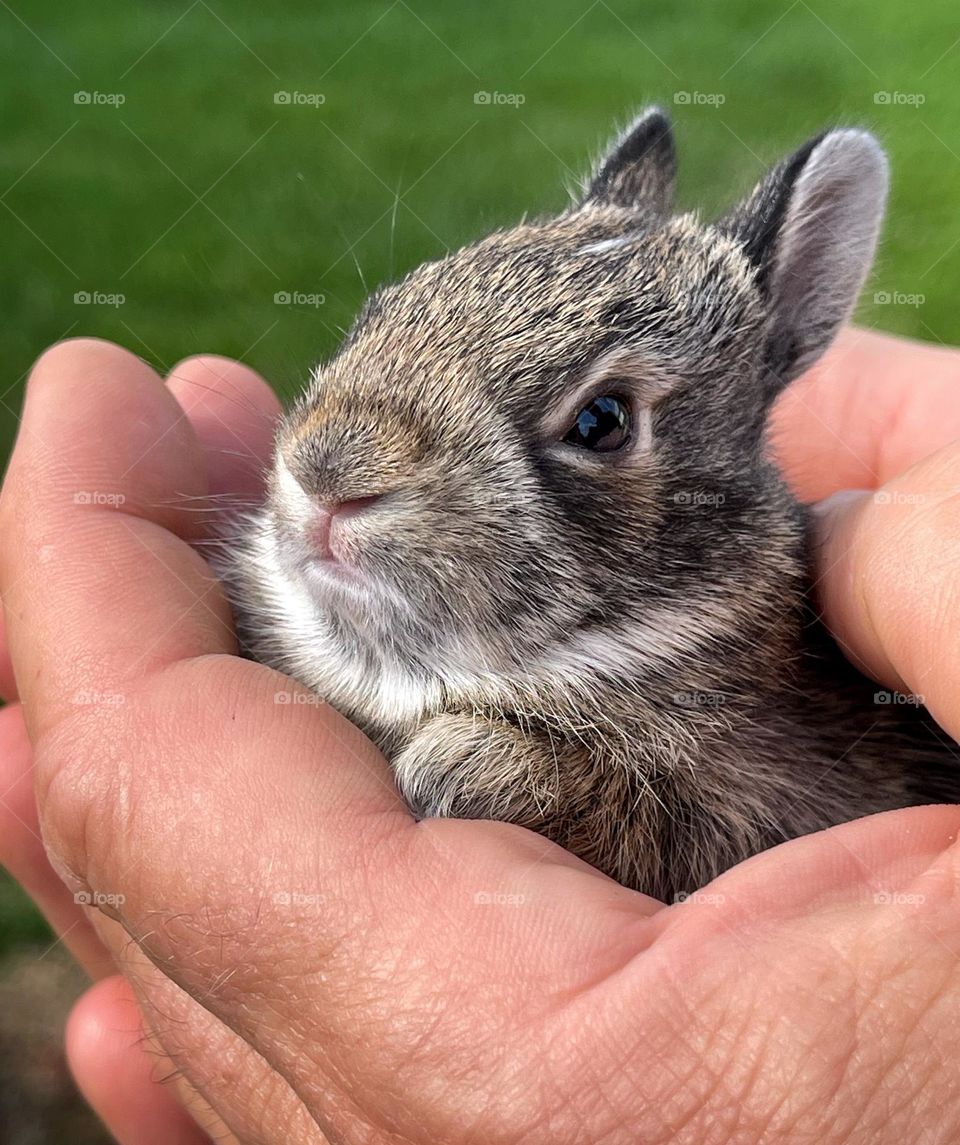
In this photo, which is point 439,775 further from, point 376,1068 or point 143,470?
point 143,470

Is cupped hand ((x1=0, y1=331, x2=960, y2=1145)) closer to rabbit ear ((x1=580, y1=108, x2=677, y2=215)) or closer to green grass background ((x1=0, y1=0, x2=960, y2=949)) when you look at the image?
rabbit ear ((x1=580, y1=108, x2=677, y2=215))

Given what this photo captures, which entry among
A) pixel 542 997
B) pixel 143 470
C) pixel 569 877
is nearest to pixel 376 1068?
pixel 542 997

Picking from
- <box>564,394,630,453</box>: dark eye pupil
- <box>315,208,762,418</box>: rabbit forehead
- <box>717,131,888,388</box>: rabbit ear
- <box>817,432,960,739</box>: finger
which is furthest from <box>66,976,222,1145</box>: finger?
<box>717,131,888,388</box>: rabbit ear

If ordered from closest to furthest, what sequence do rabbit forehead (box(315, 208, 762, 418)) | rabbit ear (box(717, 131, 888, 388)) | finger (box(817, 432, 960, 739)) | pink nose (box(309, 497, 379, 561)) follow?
finger (box(817, 432, 960, 739)) < pink nose (box(309, 497, 379, 561)) < rabbit forehead (box(315, 208, 762, 418)) < rabbit ear (box(717, 131, 888, 388))

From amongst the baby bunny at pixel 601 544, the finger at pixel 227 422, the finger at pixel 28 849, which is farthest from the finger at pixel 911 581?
the finger at pixel 28 849

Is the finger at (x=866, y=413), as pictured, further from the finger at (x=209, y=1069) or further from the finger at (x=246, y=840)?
the finger at (x=209, y=1069)

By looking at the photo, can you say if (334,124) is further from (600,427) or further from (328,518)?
(328,518)
